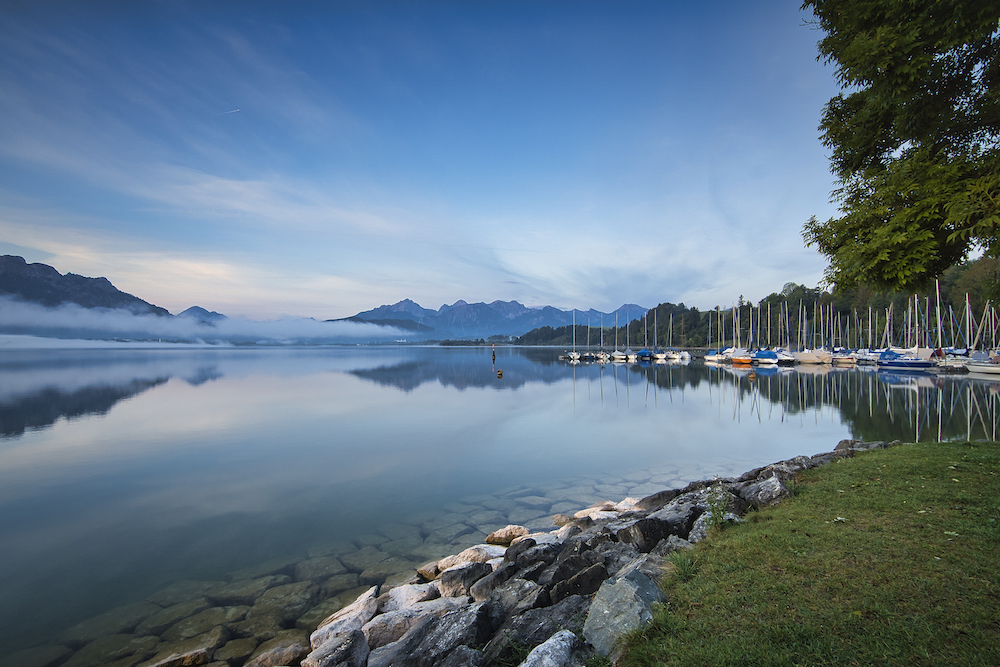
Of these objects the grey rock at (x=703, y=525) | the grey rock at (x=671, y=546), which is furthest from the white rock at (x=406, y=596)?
the grey rock at (x=703, y=525)

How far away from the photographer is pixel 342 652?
6820 mm

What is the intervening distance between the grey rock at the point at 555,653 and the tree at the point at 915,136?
Result: 8116 millimetres

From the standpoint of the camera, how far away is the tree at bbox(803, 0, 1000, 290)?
7.82 m

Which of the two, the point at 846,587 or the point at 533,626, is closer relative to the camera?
the point at 846,587

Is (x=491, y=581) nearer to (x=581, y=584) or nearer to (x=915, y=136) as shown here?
(x=581, y=584)

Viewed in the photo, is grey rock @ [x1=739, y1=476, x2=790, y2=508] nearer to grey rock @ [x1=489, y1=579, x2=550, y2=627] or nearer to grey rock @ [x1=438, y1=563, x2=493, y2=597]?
grey rock @ [x1=489, y1=579, x2=550, y2=627]

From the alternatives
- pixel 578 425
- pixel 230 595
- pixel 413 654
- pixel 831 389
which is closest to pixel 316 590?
pixel 230 595

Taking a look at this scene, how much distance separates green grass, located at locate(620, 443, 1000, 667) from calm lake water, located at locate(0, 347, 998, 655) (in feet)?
25.5

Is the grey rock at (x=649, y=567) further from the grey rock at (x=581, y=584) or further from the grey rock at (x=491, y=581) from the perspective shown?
the grey rock at (x=491, y=581)

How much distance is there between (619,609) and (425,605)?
14.9 feet

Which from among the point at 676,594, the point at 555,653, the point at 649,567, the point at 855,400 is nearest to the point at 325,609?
the point at 555,653

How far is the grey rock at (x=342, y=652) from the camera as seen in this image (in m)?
6.73

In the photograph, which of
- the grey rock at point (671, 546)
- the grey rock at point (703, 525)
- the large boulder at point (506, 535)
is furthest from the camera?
the large boulder at point (506, 535)

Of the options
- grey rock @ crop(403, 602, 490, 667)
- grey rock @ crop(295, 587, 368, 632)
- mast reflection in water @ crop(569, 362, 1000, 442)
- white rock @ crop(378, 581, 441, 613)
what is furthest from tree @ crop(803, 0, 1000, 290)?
mast reflection in water @ crop(569, 362, 1000, 442)
